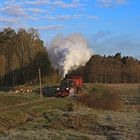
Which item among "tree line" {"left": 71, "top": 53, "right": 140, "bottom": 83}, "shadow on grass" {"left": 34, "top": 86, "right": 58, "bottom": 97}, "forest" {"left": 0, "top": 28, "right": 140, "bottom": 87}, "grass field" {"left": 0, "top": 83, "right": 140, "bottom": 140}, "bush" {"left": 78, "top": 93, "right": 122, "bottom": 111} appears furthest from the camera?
"tree line" {"left": 71, "top": 53, "right": 140, "bottom": 83}

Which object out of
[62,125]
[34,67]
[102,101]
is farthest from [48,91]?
[62,125]

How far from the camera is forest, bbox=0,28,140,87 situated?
97.4 m

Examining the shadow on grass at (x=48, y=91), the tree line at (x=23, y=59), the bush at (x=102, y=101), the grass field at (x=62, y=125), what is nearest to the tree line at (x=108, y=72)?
the tree line at (x=23, y=59)

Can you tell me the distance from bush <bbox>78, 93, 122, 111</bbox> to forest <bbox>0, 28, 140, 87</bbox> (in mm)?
41499

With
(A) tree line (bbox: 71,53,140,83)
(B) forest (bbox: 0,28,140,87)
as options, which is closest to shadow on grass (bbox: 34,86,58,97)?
(B) forest (bbox: 0,28,140,87)

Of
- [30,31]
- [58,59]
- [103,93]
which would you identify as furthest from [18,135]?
[30,31]

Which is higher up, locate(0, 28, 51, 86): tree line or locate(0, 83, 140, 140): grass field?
locate(0, 28, 51, 86): tree line

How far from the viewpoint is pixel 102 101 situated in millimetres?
50219

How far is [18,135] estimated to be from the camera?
27625mm

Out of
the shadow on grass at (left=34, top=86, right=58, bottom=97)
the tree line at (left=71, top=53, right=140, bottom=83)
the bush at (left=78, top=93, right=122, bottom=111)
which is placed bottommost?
the bush at (left=78, top=93, right=122, bottom=111)

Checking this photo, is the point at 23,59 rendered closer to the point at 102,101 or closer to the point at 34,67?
the point at 34,67

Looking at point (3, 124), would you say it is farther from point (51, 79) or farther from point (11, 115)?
point (51, 79)

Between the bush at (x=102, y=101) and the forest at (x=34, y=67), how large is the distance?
41.5 meters

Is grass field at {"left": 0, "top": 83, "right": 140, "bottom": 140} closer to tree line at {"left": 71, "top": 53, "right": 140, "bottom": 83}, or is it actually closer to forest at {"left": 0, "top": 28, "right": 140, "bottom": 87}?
forest at {"left": 0, "top": 28, "right": 140, "bottom": 87}
